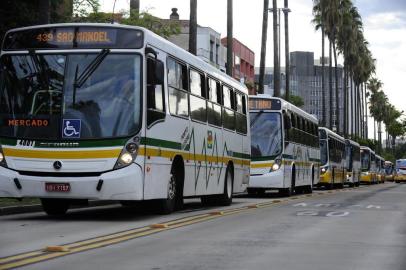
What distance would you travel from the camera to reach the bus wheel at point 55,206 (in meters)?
14.7

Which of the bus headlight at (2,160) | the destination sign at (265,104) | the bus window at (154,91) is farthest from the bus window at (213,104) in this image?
the destination sign at (265,104)

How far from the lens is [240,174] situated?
826 inches

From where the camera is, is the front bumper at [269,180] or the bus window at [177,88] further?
the front bumper at [269,180]

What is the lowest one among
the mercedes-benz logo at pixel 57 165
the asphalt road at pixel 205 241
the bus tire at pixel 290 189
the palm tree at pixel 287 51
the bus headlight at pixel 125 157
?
the asphalt road at pixel 205 241

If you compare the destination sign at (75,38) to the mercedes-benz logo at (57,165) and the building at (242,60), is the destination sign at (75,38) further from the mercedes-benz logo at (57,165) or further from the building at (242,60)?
the building at (242,60)

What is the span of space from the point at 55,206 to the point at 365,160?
2144 inches

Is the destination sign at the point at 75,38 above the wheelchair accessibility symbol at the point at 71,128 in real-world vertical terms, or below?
above

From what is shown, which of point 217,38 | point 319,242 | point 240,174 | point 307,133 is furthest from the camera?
point 217,38

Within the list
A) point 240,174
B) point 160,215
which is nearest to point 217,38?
point 240,174

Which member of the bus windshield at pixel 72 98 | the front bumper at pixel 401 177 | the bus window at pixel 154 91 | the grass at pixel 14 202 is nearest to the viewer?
the bus windshield at pixel 72 98

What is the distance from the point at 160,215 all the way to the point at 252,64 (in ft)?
245

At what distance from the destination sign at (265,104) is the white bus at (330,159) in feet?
48.2

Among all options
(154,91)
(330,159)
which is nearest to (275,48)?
(330,159)

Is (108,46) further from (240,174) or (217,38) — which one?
(217,38)
